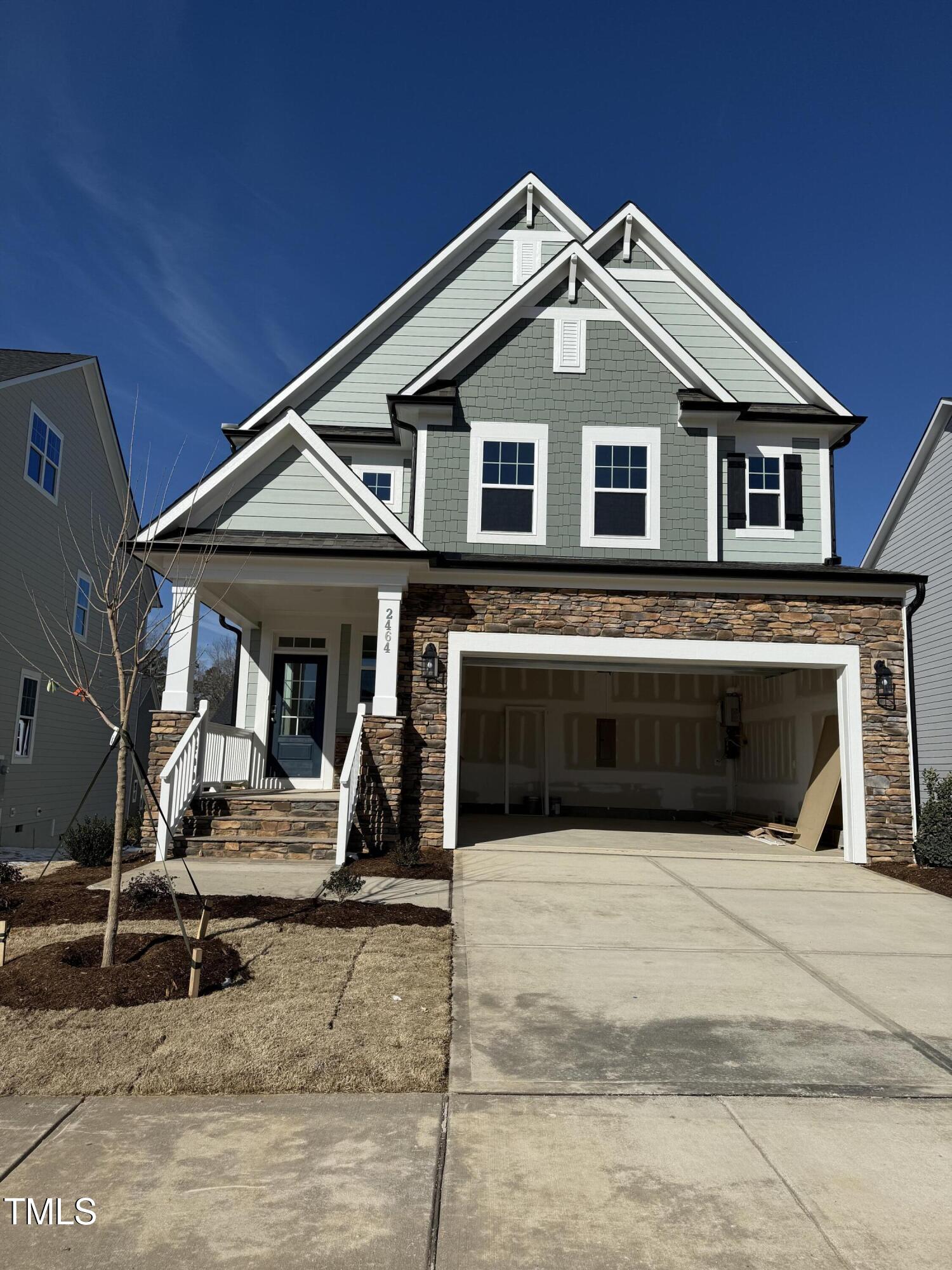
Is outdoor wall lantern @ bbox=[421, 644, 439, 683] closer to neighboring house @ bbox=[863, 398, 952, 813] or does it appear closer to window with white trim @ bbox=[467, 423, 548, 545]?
window with white trim @ bbox=[467, 423, 548, 545]

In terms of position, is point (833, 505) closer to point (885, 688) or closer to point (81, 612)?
point (885, 688)

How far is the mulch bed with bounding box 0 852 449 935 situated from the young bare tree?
20.1 inches

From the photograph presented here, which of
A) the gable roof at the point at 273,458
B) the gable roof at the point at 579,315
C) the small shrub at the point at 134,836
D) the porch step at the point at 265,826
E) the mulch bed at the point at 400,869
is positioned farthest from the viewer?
the gable roof at the point at 579,315

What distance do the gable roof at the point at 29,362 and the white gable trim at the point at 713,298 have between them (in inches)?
407

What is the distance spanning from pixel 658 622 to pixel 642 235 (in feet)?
26.3

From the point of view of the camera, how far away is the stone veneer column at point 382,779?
11383mm

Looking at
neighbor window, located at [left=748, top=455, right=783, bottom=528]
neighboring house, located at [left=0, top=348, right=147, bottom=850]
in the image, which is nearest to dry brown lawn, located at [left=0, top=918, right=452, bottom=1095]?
neighbor window, located at [left=748, top=455, right=783, bottom=528]

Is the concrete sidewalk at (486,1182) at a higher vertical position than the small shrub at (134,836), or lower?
lower

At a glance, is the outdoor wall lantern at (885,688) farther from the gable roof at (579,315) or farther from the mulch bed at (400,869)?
the mulch bed at (400,869)

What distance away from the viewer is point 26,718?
16.8 metres

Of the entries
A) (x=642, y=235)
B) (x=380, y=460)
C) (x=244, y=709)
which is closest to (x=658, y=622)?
(x=380, y=460)

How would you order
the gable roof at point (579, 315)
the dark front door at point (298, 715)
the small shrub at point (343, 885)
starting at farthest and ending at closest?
1. the dark front door at point (298, 715)
2. the gable roof at point (579, 315)
3. the small shrub at point (343, 885)

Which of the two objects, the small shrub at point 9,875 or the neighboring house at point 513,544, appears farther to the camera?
the neighboring house at point 513,544

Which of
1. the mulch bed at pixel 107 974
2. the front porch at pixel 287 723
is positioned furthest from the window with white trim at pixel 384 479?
the mulch bed at pixel 107 974
